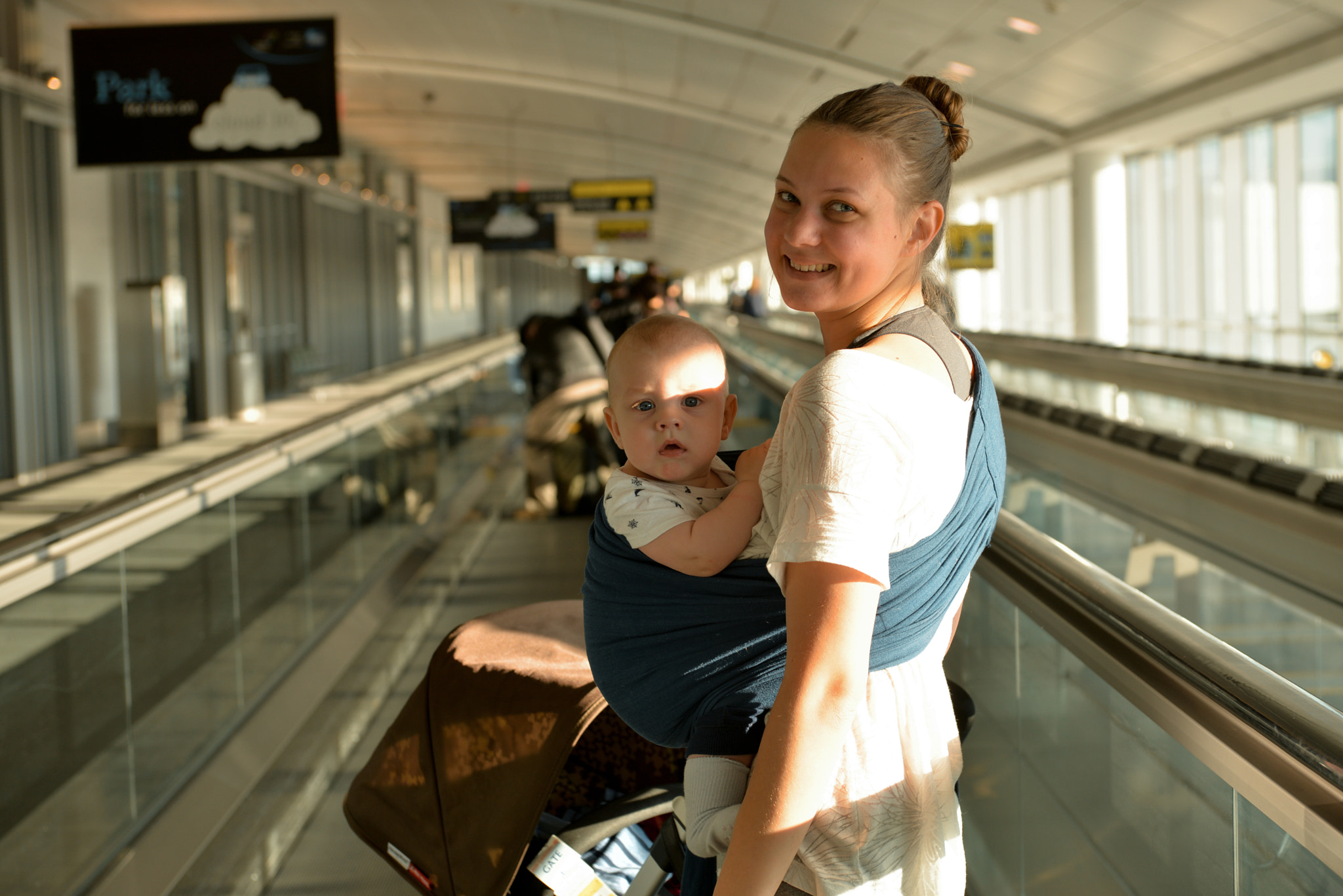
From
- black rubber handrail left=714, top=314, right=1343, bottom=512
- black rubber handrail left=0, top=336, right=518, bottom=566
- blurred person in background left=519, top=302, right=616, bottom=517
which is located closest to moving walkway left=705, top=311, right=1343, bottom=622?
black rubber handrail left=714, top=314, right=1343, bottom=512

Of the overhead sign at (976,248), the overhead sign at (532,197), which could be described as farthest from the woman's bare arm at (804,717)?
the overhead sign at (532,197)

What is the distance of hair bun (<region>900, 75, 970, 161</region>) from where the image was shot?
4.73 feet

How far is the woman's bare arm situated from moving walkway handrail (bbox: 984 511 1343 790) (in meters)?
0.48

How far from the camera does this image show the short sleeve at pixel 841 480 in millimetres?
1138

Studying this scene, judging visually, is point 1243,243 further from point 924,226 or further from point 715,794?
point 715,794

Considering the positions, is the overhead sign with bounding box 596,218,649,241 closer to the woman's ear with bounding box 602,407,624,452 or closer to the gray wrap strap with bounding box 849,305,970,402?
the woman's ear with bounding box 602,407,624,452

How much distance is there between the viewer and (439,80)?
62.8ft

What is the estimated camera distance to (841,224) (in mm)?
1332

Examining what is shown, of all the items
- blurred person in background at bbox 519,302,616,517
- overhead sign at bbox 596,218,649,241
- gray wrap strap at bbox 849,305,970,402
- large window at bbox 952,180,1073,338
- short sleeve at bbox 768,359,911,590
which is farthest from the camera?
overhead sign at bbox 596,218,649,241

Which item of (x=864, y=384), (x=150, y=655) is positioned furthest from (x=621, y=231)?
(x=864, y=384)

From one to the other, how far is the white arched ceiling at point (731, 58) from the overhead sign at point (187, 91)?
5.00 metres

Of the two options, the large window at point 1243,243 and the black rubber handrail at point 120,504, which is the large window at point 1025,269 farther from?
the black rubber handrail at point 120,504

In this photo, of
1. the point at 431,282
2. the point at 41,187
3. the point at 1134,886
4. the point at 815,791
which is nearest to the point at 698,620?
the point at 815,791

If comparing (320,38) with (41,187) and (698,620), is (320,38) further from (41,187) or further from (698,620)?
(698,620)
